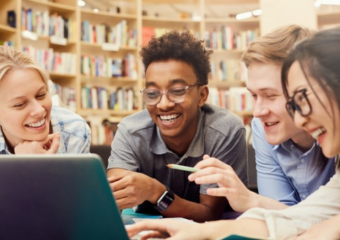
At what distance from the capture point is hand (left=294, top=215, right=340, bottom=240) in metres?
0.83

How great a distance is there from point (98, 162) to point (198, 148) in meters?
1.05

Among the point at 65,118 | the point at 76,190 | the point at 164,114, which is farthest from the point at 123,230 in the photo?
the point at 65,118

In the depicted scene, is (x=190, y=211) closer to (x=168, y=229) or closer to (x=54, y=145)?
(x=54, y=145)

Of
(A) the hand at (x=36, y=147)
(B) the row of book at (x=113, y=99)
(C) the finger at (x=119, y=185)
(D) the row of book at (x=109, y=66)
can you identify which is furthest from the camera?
(B) the row of book at (x=113, y=99)

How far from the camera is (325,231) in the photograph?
839 mm

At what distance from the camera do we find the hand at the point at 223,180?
1040 mm

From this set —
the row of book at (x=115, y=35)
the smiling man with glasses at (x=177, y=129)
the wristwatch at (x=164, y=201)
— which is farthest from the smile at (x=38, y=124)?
the row of book at (x=115, y=35)

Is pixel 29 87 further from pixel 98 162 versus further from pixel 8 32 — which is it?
pixel 8 32

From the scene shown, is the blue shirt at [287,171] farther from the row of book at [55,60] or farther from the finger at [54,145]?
the row of book at [55,60]

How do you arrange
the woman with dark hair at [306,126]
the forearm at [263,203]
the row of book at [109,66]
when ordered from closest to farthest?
1. the woman with dark hair at [306,126]
2. the forearm at [263,203]
3. the row of book at [109,66]

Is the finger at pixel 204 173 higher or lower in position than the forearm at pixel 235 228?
higher

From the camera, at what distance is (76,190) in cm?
72

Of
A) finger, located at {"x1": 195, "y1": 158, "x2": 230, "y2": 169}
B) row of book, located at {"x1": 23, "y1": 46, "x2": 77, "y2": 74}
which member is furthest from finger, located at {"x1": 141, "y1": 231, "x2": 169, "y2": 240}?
row of book, located at {"x1": 23, "y1": 46, "x2": 77, "y2": 74}

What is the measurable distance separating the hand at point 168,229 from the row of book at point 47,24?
4.42m
